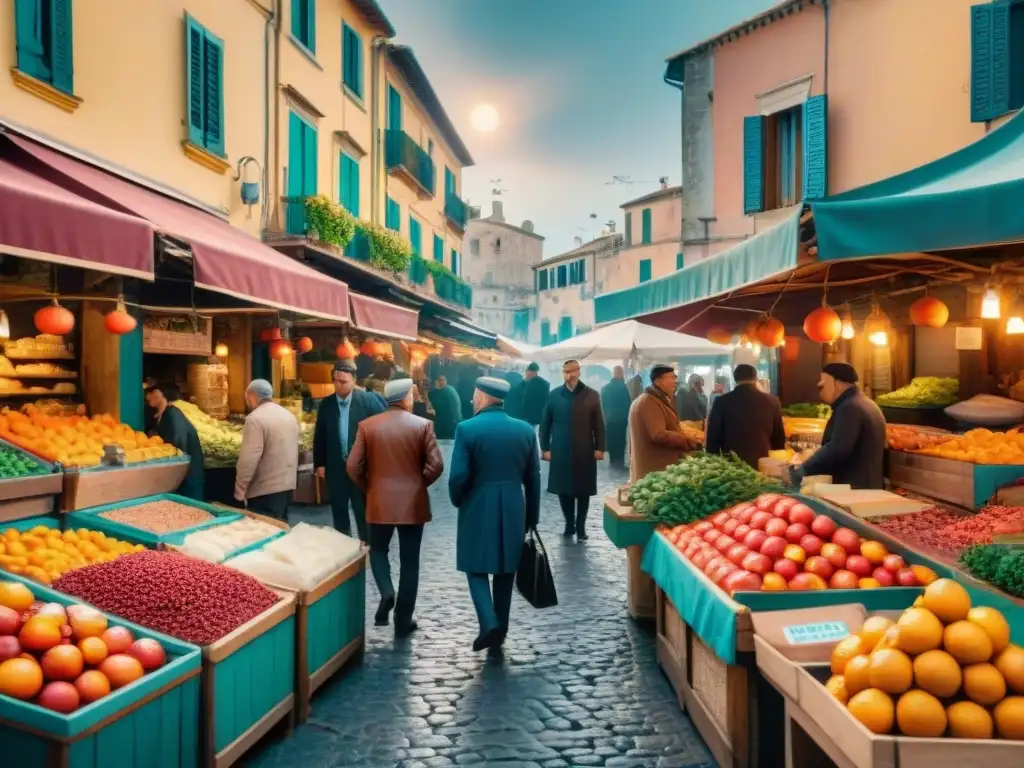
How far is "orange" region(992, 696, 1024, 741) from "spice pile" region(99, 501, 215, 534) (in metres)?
5.08

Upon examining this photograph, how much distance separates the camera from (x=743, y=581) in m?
4.26

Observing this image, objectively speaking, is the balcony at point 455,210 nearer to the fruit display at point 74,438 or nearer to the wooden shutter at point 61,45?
the wooden shutter at point 61,45

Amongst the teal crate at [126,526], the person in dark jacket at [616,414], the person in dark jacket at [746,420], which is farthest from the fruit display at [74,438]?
the person in dark jacket at [616,414]

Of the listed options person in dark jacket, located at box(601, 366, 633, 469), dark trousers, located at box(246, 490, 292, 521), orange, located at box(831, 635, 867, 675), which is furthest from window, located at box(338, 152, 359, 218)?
orange, located at box(831, 635, 867, 675)

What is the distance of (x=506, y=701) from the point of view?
16.9 ft

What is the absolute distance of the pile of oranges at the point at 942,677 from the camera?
2725mm

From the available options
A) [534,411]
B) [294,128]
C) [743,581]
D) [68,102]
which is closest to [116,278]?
[68,102]

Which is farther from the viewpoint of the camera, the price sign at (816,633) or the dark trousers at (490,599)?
the dark trousers at (490,599)

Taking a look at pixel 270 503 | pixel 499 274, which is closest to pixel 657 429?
pixel 270 503

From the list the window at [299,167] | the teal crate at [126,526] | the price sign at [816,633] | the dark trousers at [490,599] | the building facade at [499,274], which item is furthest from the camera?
A: the building facade at [499,274]

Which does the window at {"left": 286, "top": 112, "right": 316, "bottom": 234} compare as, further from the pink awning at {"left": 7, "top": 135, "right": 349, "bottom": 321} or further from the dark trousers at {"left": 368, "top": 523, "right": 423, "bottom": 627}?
the dark trousers at {"left": 368, "top": 523, "right": 423, "bottom": 627}

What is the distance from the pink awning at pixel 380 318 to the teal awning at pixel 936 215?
19.1 ft

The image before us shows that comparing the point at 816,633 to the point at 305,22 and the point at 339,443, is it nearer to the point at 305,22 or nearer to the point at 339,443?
the point at 339,443

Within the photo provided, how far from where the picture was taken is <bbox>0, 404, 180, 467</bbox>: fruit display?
654 centimetres
